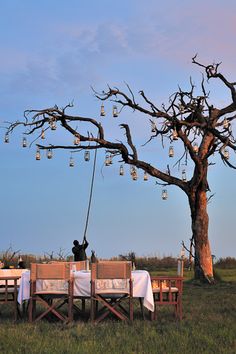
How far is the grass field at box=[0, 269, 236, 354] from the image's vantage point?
6.33 meters

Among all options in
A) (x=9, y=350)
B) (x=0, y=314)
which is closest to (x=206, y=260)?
(x=0, y=314)

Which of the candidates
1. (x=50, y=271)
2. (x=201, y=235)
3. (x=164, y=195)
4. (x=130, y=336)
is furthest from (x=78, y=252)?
(x=130, y=336)

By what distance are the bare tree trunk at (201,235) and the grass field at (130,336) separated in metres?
7.61

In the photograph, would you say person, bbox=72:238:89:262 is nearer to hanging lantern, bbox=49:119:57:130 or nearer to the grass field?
hanging lantern, bbox=49:119:57:130

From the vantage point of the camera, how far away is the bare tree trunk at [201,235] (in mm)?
17016

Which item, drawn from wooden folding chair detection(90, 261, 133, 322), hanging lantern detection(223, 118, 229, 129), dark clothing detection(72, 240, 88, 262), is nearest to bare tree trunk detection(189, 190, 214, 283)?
hanging lantern detection(223, 118, 229, 129)

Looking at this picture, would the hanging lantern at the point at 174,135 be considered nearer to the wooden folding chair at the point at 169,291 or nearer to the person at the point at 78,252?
the person at the point at 78,252

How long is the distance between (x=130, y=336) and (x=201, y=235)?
10.2 meters

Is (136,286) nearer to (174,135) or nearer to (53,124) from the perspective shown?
(174,135)

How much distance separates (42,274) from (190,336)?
224 centimetres

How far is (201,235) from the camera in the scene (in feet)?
55.9

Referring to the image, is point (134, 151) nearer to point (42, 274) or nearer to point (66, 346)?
point (42, 274)

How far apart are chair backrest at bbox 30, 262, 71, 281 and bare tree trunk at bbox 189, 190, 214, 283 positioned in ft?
30.2

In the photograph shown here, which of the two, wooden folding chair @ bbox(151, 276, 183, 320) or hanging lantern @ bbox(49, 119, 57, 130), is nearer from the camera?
wooden folding chair @ bbox(151, 276, 183, 320)
